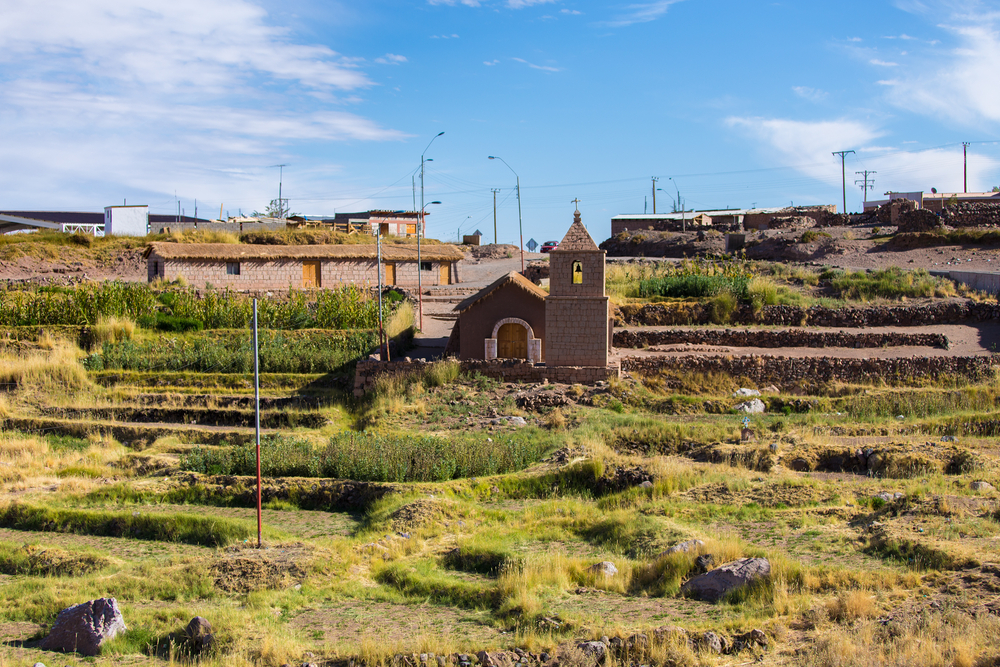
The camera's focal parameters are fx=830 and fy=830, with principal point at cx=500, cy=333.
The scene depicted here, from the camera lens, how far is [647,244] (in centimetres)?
4847

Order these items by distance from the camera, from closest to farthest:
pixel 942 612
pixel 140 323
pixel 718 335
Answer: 1. pixel 942 612
2. pixel 718 335
3. pixel 140 323

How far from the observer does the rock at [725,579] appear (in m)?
9.88

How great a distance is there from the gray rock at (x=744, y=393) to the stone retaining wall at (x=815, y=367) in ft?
3.10

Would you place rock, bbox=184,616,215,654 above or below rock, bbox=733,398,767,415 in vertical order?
below

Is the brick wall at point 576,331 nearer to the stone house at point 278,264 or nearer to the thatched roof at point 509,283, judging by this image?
the thatched roof at point 509,283

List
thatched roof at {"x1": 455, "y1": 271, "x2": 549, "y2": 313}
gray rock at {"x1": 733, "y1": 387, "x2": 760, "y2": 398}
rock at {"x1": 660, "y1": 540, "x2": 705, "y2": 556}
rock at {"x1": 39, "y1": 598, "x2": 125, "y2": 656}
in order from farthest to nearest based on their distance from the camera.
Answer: thatched roof at {"x1": 455, "y1": 271, "x2": 549, "y2": 313} → gray rock at {"x1": 733, "y1": 387, "x2": 760, "y2": 398} → rock at {"x1": 660, "y1": 540, "x2": 705, "y2": 556} → rock at {"x1": 39, "y1": 598, "x2": 125, "y2": 656}

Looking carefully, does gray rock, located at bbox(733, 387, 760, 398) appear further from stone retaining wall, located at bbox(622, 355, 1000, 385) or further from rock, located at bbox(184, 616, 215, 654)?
rock, located at bbox(184, 616, 215, 654)

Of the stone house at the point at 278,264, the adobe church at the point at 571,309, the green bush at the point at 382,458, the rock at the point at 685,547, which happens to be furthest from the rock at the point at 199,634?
the stone house at the point at 278,264

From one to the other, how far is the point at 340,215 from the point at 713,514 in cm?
6158

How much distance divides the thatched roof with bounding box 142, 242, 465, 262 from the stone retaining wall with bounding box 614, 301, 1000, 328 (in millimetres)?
14565

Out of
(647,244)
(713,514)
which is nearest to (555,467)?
(713,514)

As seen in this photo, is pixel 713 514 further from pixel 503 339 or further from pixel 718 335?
pixel 718 335

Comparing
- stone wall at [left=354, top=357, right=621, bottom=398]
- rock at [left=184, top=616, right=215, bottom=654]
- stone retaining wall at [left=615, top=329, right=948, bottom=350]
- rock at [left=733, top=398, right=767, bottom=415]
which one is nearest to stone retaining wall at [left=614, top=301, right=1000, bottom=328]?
stone retaining wall at [left=615, top=329, right=948, bottom=350]

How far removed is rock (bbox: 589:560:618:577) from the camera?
10.7 meters
